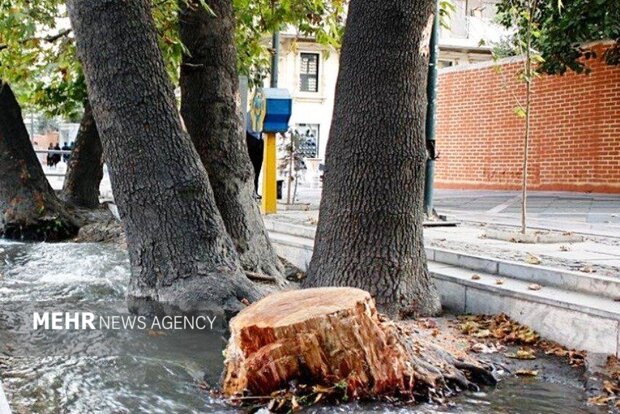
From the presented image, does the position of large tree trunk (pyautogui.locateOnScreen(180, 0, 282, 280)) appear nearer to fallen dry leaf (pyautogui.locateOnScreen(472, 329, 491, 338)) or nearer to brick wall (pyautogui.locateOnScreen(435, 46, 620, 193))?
fallen dry leaf (pyautogui.locateOnScreen(472, 329, 491, 338))

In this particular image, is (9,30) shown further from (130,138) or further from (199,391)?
(199,391)

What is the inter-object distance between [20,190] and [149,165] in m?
6.35

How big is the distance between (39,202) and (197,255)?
6392mm

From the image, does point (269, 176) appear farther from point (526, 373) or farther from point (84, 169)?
point (526, 373)

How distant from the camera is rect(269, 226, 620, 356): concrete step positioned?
4199 millimetres

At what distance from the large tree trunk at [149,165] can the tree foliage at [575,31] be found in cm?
935

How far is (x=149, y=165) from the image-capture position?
210 inches

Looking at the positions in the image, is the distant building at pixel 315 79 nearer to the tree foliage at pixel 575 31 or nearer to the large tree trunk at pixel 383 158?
the tree foliage at pixel 575 31

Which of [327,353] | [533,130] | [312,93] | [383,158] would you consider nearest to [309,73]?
[312,93]

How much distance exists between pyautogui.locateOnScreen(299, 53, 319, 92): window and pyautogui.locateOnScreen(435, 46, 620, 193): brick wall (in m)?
13.7

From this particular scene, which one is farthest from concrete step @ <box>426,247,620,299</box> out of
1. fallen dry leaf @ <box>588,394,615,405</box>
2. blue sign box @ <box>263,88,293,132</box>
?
blue sign box @ <box>263,88,293,132</box>

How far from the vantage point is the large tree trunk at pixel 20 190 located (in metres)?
10.6

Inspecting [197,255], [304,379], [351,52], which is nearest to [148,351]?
[197,255]

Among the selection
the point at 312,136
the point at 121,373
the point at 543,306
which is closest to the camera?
the point at 121,373
